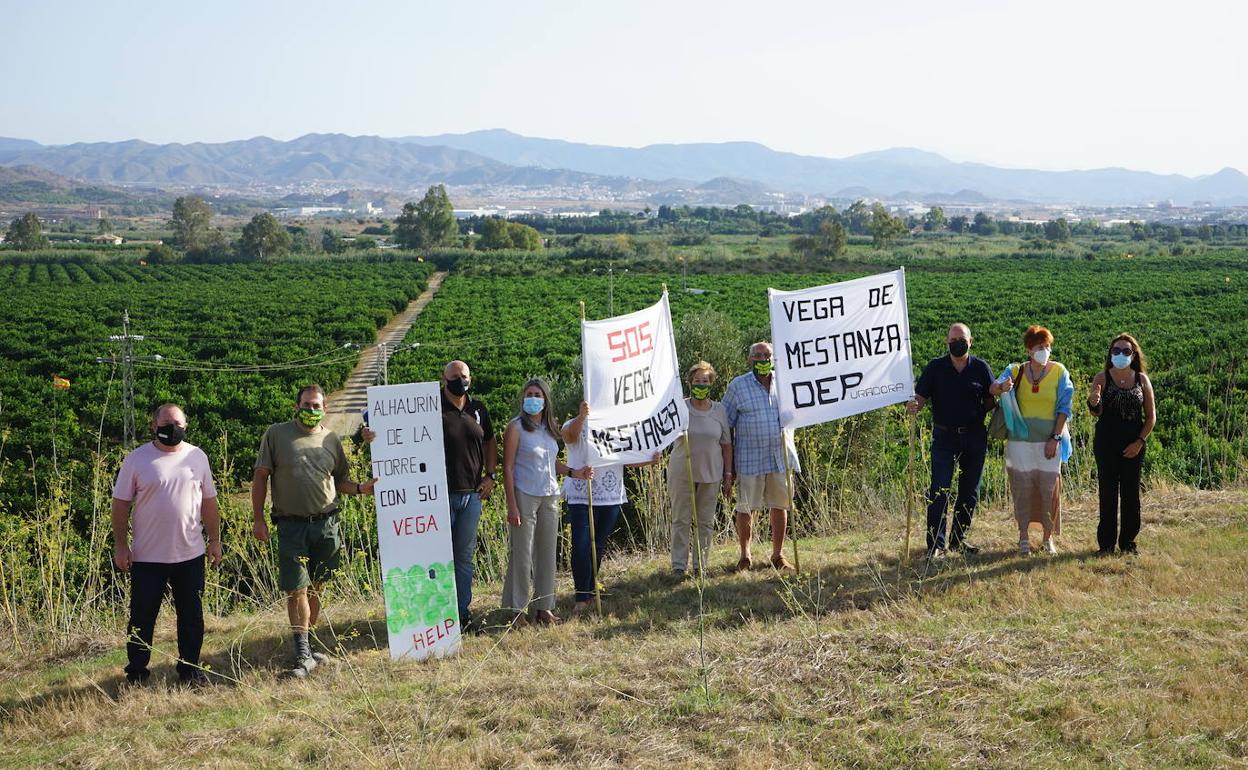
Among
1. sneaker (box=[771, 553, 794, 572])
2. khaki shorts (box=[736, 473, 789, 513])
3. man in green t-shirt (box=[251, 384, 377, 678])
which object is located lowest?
sneaker (box=[771, 553, 794, 572])

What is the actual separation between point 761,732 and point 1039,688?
1555 millimetres

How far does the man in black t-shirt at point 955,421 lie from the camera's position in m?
8.15

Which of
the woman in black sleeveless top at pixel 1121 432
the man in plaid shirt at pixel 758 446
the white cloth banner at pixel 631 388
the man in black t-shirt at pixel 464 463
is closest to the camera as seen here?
the man in black t-shirt at pixel 464 463

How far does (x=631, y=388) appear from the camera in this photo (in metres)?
7.71

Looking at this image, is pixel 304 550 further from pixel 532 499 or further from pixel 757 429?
pixel 757 429

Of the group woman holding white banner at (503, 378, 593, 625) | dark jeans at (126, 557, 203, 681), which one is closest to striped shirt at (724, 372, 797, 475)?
woman holding white banner at (503, 378, 593, 625)

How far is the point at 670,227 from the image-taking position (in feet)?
611

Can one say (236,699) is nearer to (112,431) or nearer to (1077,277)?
(112,431)

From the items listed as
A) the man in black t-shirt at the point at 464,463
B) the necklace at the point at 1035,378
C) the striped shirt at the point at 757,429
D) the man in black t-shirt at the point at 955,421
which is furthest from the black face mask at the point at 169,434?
the necklace at the point at 1035,378

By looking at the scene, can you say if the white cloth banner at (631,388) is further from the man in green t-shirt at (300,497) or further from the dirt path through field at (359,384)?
the dirt path through field at (359,384)

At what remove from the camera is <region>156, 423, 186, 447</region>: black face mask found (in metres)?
6.36

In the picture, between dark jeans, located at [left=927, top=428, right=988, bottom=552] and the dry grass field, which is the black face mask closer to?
the dry grass field

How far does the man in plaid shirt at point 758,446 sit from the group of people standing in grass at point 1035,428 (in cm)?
110

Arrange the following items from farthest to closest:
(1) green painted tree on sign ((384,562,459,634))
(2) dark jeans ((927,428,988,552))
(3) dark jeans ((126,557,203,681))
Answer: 1. (2) dark jeans ((927,428,988,552))
2. (1) green painted tree on sign ((384,562,459,634))
3. (3) dark jeans ((126,557,203,681))
